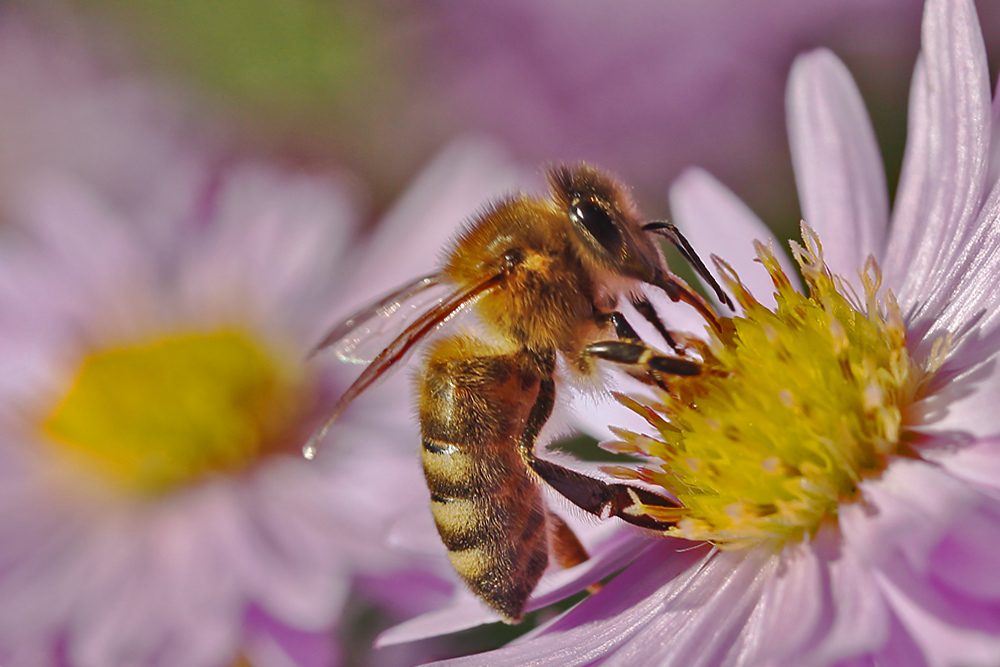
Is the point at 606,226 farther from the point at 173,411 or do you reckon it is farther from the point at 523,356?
the point at 173,411

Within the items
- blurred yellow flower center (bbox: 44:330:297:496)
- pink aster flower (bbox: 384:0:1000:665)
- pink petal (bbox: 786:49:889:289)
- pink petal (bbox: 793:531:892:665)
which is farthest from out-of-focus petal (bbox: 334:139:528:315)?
pink petal (bbox: 793:531:892:665)

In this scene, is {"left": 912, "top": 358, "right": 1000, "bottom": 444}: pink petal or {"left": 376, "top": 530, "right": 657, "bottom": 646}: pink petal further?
{"left": 376, "top": 530, "right": 657, "bottom": 646}: pink petal

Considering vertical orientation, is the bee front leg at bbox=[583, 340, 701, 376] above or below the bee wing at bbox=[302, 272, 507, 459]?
above

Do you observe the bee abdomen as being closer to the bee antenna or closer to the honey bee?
the honey bee

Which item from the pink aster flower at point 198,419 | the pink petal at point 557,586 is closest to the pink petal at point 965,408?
the pink petal at point 557,586

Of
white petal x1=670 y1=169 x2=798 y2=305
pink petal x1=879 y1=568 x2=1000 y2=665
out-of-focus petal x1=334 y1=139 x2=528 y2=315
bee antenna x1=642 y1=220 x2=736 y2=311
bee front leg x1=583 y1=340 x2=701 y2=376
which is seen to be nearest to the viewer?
pink petal x1=879 y1=568 x2=1000 y2=665

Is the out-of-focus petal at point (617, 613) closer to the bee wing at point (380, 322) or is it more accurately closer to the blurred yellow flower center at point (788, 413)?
the blurred yellow flower center at point (788, 413)

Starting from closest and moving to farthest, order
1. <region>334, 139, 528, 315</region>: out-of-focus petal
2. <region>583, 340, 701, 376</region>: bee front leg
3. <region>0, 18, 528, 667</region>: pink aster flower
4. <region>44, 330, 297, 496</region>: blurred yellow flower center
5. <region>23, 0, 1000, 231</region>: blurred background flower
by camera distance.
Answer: <region>583, 340, 701, 376</region>: bee front leg < <region>0, 18, 528, 667</region>: pink aster flower < <region>44, 330, 297, 496</region>: blurred yellow flower center < <region>334, 139, 528, 315</region>: out-of-focus petal < <region>23, 0, 1000, 231</region>: blurred background flower

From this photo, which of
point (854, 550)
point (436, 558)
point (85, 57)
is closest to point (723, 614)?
point (854, 550)
